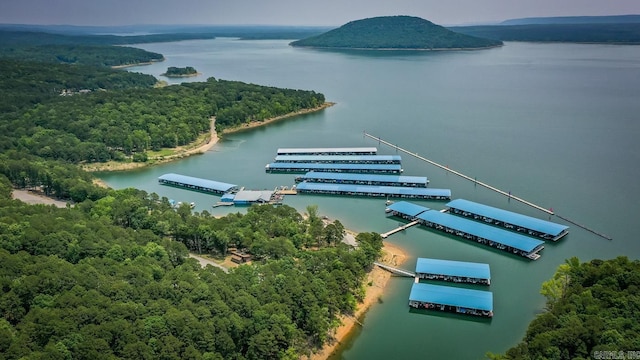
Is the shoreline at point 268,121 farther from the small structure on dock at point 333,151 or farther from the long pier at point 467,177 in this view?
the long pier at point 467,177

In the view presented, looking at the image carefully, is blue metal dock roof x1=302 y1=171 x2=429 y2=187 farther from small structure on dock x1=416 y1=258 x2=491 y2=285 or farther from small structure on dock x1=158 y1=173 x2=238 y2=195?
small structure on dock x1=416 y1=258 x2=491 y2=285

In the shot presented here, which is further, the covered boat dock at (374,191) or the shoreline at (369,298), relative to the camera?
the covered boat dock at (374,191)

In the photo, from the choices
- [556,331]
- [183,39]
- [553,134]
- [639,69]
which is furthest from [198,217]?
[183,39]

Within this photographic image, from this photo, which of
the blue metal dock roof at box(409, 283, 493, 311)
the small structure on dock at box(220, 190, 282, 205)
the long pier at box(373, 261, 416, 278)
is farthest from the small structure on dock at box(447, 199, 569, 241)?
the small structure on dock at box(220, 190, 282, 205)

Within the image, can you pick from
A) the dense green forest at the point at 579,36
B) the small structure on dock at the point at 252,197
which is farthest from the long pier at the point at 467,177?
the dense green forest at the point at 579,36

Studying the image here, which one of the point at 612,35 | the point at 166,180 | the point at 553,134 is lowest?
the point at 166,180

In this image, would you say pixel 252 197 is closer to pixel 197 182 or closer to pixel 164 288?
pixel 197 182

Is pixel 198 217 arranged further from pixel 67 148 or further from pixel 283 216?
pixel 67 148
